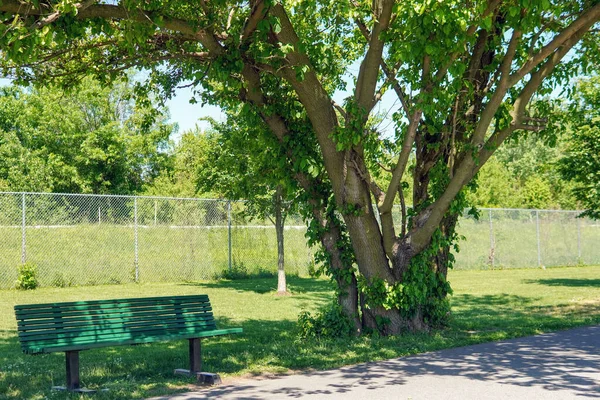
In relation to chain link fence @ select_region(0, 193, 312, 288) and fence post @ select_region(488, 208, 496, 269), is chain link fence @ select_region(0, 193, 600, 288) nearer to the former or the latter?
chain link fence @ select_region(0, 193, 312, 288)

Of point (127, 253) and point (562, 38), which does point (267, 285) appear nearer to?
point (127, 253)

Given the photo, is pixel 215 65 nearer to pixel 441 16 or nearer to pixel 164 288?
pixel 441 16

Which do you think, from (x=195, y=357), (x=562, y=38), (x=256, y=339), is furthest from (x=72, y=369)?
(x=562, y=38)

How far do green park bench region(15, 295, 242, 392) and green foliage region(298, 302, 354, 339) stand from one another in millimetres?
2363

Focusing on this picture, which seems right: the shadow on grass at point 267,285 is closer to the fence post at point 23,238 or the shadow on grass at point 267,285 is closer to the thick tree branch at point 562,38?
the fence post at point 23,238

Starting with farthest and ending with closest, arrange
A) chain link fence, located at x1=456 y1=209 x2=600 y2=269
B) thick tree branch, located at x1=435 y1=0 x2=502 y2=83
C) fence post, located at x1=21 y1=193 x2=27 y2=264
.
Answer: chain link fence, located at x1=456 y1=209 x2=600 y2=269 → fence post, located at x1=21 y1=193 x2=27 y2=264 → thick tree branch, located at x1=435 y1=0 x2=502 y2=83

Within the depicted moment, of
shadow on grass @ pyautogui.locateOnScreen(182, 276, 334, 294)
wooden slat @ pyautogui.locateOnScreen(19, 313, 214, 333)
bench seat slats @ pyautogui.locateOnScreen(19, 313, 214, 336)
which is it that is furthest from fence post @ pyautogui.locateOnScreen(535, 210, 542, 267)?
bench seat slats @ pyautogui.locateOnScreen(19, 313, 214, 336)

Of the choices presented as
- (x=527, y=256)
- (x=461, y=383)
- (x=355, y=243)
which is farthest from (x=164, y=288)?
(x=527, y=256)

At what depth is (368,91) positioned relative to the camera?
34.5 feet

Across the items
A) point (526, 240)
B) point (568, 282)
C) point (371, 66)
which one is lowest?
point (568, 282)

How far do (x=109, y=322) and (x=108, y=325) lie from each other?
0.04m

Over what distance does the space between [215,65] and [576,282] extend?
18.1 meters

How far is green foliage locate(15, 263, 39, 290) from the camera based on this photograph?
773 inches

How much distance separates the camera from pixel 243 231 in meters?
25.3
